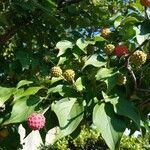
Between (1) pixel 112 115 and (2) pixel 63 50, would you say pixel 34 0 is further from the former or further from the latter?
(1) pixel 112 115

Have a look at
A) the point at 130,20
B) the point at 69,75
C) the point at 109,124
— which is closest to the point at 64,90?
the point at 69,75

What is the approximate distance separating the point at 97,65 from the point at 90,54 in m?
0.20

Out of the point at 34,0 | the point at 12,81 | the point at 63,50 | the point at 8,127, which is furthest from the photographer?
the point at 12,81

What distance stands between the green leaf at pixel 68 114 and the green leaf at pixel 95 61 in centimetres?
23

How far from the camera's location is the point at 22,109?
1.92m

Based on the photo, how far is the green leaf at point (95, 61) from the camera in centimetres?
206

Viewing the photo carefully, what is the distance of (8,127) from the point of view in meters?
2.37

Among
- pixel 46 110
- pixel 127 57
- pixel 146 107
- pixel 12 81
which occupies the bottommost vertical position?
pixel 12 81

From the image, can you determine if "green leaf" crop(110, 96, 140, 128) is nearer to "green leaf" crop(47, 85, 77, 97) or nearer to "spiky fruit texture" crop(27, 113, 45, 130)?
"green leaf" crop(47, 85, 77, 97)

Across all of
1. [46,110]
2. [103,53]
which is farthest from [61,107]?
[103,53]

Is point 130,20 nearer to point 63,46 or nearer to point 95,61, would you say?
point 95,61

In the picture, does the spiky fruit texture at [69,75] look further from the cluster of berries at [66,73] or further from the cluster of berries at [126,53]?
the cluster of berries at [126,53]

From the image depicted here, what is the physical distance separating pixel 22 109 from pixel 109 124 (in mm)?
401

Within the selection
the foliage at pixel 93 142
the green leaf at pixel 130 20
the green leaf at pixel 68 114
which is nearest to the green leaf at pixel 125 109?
the green leaf at pixel 68 114
